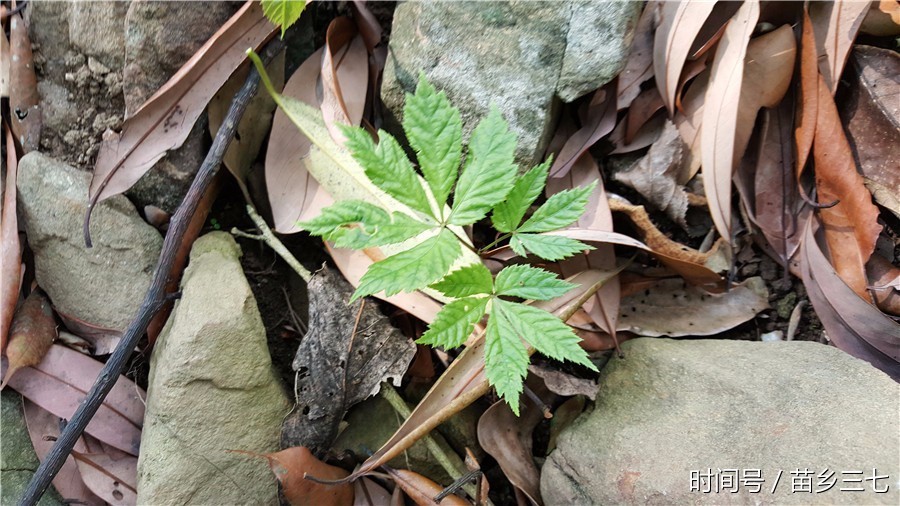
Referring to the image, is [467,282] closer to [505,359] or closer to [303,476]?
[505,359]

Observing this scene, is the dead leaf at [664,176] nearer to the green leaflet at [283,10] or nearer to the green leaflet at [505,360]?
the green leaflet at [505,360]

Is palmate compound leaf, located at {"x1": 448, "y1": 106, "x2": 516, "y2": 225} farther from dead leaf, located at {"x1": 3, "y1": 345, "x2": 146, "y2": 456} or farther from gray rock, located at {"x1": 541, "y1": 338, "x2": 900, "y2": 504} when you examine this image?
dead leaf, located at {"x1": 3, "y1": 345, "x2": 146, "y2": 456}

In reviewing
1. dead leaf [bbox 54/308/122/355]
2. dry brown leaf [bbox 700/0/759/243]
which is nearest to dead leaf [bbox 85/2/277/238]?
dead leaf [bbox 54/308/122/355]

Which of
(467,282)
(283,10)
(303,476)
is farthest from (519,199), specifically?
(303,476)

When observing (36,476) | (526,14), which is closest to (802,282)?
(526,14)

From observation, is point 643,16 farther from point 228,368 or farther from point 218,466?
point 218,466

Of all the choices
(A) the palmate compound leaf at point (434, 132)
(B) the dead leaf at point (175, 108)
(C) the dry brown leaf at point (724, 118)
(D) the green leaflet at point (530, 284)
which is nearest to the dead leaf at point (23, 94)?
(B) the dead leaf at point (175, 108)

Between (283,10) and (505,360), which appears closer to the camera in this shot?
(505,360)
